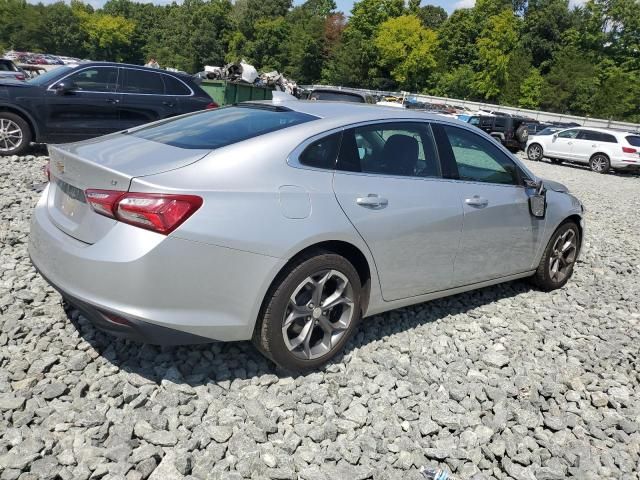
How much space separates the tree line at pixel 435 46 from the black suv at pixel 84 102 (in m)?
58.7

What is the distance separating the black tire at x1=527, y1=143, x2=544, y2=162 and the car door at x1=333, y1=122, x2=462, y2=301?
19585mm

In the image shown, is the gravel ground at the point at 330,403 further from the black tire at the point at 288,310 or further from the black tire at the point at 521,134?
the black tire at the point at 521,134

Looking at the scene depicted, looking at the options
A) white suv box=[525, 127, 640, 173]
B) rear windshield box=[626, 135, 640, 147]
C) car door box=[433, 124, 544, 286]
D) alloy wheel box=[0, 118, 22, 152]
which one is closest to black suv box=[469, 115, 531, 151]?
white suv box=[525, 127, 640, 173]

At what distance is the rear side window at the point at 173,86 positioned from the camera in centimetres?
954

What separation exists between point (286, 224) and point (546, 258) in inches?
122

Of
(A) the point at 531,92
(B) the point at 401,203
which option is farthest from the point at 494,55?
(B) the point at 401,203

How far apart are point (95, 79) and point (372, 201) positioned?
24.2 ft

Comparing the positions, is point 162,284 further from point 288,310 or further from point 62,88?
point 62,88

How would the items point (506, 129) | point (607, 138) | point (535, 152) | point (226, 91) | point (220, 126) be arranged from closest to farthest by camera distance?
1. point (220, 126)
2. point (226, 91)
3. point (607, 138)
4. point (535, 152)
5. point (506, 129)

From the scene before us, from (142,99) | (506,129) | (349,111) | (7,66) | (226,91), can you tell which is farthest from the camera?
(506,129)

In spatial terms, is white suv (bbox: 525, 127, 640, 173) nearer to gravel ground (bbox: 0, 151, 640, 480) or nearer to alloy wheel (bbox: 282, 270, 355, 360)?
gravel ground (bbox: 0, 151, 640, 480)

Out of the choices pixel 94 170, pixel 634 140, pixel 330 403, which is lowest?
pixel 330 403

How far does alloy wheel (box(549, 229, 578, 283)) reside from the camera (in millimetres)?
5078

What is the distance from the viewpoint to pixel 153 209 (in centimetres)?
257
